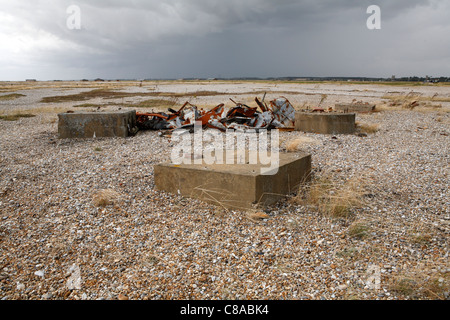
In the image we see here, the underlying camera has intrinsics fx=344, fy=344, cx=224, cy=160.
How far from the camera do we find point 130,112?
952cm

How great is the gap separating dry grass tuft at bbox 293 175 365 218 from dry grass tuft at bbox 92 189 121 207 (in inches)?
92.6

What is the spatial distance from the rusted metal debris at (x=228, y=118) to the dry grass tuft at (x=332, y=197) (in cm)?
475

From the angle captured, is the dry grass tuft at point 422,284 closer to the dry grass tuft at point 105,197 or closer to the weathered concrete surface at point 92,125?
the dry grass tuft at point 105,197

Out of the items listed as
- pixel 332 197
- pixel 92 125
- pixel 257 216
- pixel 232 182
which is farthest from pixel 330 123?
pixel 92 125

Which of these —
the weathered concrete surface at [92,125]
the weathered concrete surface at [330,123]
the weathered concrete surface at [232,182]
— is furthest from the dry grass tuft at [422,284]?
the weathered concrete surface at [92,125]

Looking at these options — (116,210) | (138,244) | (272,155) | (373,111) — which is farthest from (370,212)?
(373,111)

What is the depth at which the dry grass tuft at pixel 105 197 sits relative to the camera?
4.39m

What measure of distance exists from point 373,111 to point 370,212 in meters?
12.0

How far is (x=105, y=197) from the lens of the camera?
4465 millimetres

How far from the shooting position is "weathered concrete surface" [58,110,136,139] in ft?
29.2

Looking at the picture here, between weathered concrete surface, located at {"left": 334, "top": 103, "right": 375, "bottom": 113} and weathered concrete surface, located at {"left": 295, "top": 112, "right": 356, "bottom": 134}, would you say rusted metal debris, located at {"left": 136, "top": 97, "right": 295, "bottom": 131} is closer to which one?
weathered concrete surface, located at {"left": 295, "top": 112, "right": 356, "bottom": 134}

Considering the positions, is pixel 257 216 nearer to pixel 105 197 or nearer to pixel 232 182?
pixel 232 182

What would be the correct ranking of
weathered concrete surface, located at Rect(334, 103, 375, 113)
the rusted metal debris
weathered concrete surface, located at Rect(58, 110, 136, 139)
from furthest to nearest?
weathered concrete surface, located at Rect(334, 103, 375, 113) → the rusted metal debris → weathered concrete surface, located at Rect(58, 110, 136, 139)

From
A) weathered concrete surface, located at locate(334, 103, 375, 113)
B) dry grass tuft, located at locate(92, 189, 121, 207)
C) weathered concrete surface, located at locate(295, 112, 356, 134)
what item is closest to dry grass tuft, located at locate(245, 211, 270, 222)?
dry grass tuft, located at locate(92, 189, 121, 207)
